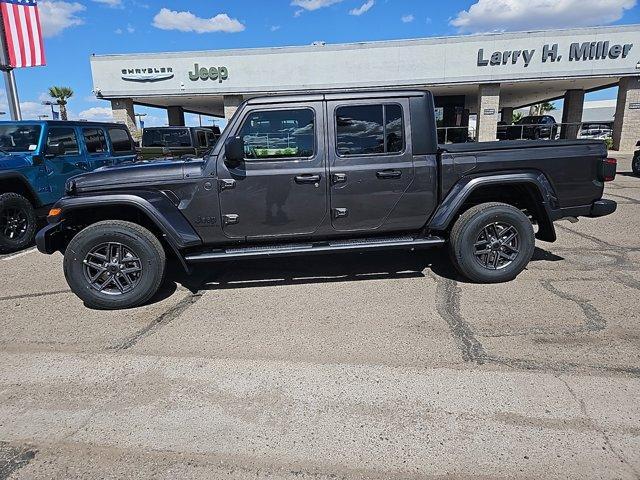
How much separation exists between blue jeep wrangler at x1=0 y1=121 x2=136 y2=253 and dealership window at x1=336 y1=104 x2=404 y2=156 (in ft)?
17.6

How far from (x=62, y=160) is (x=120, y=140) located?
5.84 ft

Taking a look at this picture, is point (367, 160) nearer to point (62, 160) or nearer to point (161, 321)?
point (161, 321)

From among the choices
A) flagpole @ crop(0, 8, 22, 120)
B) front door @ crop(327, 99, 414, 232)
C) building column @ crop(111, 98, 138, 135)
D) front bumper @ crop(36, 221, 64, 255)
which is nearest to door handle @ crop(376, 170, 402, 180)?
front door @ crop(327, 99, 414, 232)

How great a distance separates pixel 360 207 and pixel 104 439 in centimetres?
294

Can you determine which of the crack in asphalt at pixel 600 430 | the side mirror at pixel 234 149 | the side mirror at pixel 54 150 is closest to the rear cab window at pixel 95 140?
the side mirror at pixel 54 150

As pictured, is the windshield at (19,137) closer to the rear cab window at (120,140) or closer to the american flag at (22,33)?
the rear cab window at (120,140)

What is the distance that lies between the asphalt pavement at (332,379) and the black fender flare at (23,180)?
2.42 meters

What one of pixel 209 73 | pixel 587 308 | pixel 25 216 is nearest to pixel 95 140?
pixel 25 216

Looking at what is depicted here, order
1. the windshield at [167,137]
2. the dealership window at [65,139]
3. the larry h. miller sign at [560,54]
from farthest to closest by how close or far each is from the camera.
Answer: the larry h. miller sign at [560,54] < the windshield at [167,137] < the dealership window at [65,139]

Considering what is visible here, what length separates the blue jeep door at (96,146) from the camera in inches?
320

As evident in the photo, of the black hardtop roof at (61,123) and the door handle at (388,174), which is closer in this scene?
the door handle at (388,174)

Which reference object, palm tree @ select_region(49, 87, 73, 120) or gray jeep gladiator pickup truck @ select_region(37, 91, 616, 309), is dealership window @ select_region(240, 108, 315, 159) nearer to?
gray jeep gladiator pickup truck @ select_region(37, 91, 616, 309)

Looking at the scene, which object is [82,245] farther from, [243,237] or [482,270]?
[482,270]

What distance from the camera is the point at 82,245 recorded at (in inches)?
166
